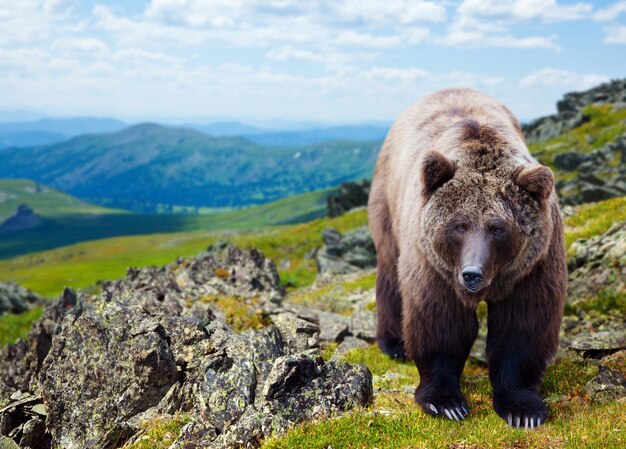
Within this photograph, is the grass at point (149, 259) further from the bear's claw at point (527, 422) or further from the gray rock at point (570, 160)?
the bear's claw at point (527, 422)

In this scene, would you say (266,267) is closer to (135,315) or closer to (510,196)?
(135,315)

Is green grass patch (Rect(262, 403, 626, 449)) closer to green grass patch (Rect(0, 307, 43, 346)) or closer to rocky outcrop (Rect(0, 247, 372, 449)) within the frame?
rocky outcrop (Rect(0, 247, 372, 449))

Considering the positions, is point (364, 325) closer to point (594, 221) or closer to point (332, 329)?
point (332, 329)

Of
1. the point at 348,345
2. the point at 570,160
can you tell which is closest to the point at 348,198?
the point at 570,160

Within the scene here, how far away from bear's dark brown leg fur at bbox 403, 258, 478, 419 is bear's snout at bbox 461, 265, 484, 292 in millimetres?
1538

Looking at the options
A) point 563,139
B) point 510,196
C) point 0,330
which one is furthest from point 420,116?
point 563,139

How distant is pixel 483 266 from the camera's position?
8695 mm

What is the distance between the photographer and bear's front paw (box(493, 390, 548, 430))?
9456mm

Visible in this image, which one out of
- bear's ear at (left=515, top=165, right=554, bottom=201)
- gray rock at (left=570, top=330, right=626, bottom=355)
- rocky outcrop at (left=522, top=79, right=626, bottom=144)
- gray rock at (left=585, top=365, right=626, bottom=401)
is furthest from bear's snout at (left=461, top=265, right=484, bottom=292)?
rocky outcrop at (left=522, top=79, right=626, bottom=144)

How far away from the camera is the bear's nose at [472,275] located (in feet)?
27.8

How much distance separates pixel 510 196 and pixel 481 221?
2.43ft

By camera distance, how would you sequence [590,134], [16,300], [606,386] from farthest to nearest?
1. [590,134]
2. [16,300]
3. [606,386]

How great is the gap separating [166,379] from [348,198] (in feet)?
278

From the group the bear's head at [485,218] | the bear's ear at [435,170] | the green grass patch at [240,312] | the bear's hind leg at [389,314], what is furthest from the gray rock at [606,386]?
the green grass patch at [240,312]
